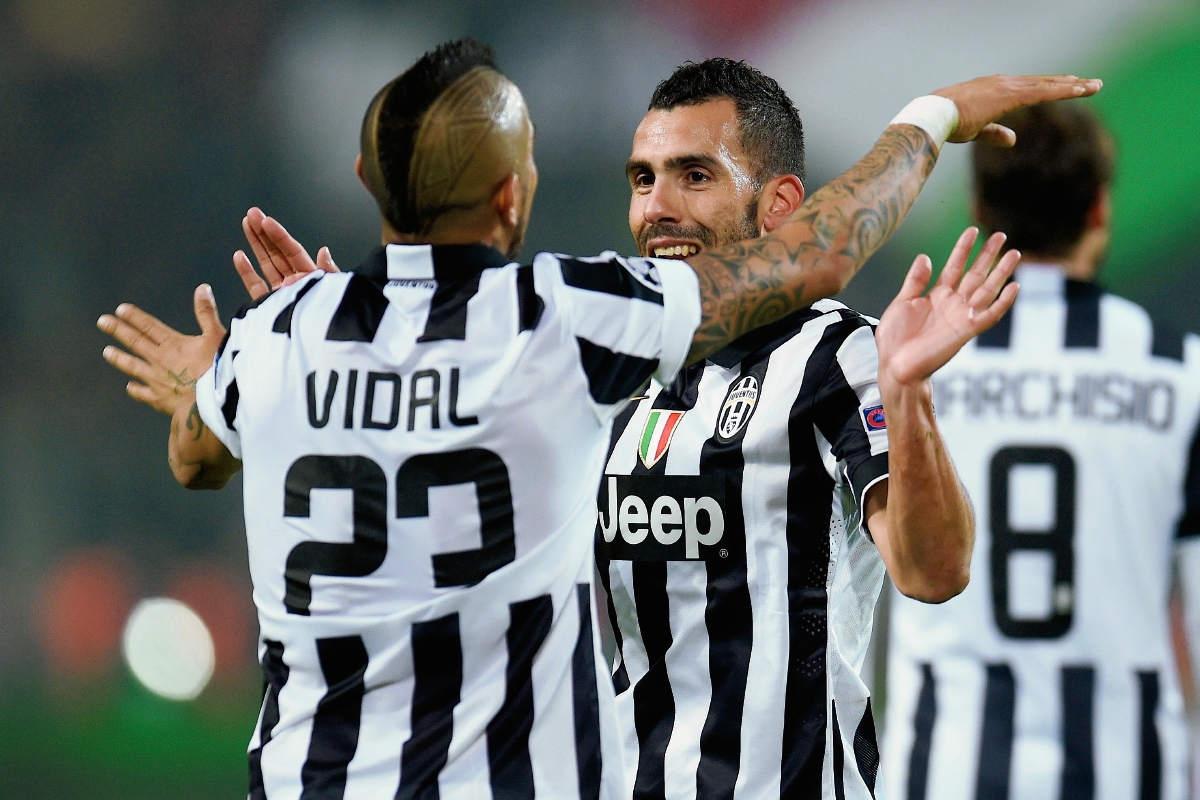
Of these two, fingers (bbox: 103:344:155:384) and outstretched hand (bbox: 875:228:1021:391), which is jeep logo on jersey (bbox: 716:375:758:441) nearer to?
outstretched hand (bbox: 875:228:1021:391)

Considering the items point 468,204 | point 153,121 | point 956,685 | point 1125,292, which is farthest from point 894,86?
point 468,204

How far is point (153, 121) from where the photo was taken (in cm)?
880

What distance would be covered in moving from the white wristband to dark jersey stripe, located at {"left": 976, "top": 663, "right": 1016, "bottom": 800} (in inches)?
51.0

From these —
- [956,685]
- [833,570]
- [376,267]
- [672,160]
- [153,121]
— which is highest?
[153,121]

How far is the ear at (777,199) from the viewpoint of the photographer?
2.84m

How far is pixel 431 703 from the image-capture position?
1.74m

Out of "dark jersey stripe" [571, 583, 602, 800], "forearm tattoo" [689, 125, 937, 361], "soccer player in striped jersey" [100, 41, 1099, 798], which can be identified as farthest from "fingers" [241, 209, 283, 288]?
"dark jersey stripe" [571, 583, 602, 800]

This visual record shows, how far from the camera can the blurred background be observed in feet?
25.5

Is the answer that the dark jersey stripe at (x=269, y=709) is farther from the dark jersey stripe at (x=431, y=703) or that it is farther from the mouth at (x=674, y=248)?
the mouth at (x=674, y=248)

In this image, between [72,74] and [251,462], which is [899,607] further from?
[72,74]

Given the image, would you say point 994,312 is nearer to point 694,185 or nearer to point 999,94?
point 999,94

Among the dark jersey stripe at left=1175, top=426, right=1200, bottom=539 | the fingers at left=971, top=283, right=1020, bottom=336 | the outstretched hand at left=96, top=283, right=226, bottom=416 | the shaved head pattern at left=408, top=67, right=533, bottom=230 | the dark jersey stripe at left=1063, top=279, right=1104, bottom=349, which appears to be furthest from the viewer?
the dark jersey stripe at left=1063, top=279, right=1104, bottom=349

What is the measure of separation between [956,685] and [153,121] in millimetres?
7340

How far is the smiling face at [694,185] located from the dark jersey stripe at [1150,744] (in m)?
1.30
